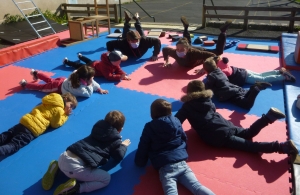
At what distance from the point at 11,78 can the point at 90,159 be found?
4.27 metres

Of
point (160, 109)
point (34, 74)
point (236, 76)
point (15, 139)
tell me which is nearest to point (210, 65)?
point (236, 76)

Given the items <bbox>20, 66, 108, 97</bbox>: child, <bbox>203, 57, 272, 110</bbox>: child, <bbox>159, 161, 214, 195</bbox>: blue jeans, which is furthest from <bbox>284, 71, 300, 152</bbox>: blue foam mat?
<bbox>20, 66, 108, 97</bbox>: child

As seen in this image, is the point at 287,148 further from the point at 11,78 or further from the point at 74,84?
the point at 11,78

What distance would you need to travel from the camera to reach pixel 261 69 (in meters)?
6.20

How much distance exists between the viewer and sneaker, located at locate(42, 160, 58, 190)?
3068 millimetres

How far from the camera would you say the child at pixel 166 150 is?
116 inches

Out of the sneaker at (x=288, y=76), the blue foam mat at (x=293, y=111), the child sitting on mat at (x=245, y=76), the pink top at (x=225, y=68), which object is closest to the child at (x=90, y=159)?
the blue foam mat at (x=293, y=111)

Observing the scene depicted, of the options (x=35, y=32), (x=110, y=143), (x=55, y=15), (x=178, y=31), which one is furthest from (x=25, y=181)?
(x=55, y=15)

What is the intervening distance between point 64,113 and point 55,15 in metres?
10.0

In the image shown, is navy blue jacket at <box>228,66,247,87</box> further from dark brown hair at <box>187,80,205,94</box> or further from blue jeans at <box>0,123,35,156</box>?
blue jeans at <box>0,123,35,156</box>

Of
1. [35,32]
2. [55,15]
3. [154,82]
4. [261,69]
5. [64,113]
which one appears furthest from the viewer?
[55,15]

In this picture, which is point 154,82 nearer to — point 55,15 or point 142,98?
point 142,98

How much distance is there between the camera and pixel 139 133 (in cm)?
404

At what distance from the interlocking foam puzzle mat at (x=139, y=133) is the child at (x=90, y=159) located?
0.44 ft
